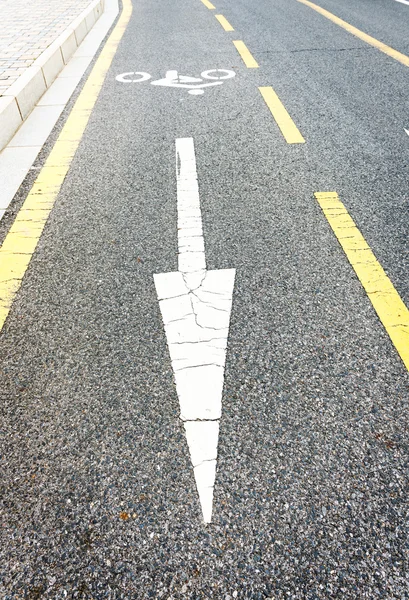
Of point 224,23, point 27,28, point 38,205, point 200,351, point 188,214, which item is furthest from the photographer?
point 224,23

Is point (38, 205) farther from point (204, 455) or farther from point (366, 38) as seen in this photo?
point (366, 38)

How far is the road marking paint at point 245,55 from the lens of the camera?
673 centimetres

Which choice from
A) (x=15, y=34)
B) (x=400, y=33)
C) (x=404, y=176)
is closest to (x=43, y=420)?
(x=404, y=176)

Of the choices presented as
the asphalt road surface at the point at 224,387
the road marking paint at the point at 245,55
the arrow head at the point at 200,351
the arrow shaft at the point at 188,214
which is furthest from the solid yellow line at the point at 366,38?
the arrow head at the point at 200,351

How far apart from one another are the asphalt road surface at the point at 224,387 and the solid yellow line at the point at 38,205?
0.08 meters

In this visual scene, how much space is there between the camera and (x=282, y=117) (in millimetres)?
5008

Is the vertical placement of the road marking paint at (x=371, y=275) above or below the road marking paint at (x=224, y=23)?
below

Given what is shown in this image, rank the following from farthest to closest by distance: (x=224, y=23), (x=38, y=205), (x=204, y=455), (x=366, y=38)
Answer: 1. (x=224, y=23)
2. (x=366, y=38)
3. (x=38, y=205)
4. (x=204, y=455)

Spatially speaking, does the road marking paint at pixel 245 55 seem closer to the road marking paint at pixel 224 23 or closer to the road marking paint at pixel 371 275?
the road marking paint at pixel 224 23

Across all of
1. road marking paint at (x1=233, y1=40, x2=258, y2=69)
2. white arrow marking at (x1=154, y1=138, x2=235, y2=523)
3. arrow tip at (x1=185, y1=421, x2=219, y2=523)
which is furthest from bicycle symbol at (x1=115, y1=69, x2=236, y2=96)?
arrow tip at (x1=185, y1=421, x2=219, y2=523)

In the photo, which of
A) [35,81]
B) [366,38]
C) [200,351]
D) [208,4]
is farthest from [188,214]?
[208,4]

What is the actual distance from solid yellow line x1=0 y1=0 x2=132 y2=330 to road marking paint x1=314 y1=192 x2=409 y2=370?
79.6 inches

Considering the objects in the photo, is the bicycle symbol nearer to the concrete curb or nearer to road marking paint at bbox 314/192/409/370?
the concrete curb

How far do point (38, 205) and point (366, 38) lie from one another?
6781 millimetres
